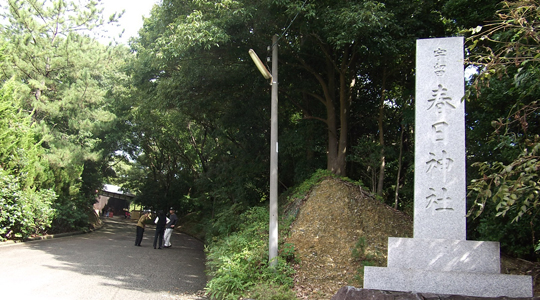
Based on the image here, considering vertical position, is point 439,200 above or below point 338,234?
above

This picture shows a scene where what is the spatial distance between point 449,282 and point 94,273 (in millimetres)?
7747

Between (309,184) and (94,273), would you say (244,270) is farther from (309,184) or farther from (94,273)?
(309,184)

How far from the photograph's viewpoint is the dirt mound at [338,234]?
8.27 metres

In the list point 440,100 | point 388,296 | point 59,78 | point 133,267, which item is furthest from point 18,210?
point 440,100

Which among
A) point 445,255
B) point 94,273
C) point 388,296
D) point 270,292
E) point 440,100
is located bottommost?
point 94,273

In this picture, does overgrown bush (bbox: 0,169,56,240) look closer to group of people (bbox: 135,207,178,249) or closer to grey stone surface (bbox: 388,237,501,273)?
group of people (bbox: 135,207,178,249)

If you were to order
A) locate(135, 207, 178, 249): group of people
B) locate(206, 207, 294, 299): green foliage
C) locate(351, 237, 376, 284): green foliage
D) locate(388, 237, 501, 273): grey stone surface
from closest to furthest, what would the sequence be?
locate(388, 237, 501, 273): grey stone surface < locate(206, 207, 294, 299): green foliage < locate(351, 237, 376, 284): green foliage < locate(135, 207, 178, 249): group of people

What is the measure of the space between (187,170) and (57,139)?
49.9 feet

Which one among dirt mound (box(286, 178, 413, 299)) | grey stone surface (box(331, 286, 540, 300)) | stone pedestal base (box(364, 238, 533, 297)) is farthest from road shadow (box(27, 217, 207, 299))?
stone pedestal base (box(364, 238, 533, 297))

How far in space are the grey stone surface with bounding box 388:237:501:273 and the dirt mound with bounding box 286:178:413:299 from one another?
196cm

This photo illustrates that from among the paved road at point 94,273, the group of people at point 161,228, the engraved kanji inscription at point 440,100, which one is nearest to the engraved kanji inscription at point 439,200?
the engraved kanji inscription at point 440,100

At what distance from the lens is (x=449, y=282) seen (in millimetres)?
5730

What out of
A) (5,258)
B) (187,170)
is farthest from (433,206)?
(187,170)

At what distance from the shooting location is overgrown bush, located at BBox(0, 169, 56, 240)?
12.9m
